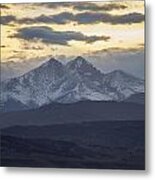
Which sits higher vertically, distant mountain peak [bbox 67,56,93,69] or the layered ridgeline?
distant mountain peak [bbox 67,56,93,69]

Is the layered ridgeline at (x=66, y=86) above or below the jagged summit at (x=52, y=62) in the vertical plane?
below

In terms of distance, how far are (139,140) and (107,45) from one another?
0.36m

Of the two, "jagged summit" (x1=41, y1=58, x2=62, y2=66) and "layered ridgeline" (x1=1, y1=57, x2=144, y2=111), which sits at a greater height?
"jagged summit" (x1=41, y1=58, x2=62, y2=66)

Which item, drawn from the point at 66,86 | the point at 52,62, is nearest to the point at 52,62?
the point at 52,62

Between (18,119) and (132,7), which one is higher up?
(132,7)

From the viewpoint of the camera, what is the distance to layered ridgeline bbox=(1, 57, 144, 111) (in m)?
1.85

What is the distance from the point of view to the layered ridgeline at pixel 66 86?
6.08 feet

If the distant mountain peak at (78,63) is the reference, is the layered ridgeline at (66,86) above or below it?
below

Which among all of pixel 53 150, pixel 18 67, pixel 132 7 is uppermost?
pixel 132 7

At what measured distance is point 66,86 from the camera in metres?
1.88

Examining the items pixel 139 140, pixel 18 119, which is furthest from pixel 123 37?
pixel 18 119

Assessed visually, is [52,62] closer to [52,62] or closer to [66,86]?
[52,62]

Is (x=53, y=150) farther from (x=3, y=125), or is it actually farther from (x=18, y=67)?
(x=18, y=67)

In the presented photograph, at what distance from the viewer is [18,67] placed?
1923 mm
